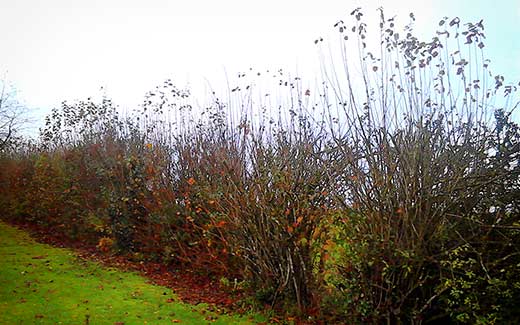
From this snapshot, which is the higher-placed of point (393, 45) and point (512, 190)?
point (393, 45)

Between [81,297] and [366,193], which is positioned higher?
[366,193]

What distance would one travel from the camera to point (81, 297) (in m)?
6.74

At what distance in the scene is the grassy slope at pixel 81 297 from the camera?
586 centimetres

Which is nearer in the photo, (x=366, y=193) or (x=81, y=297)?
(x=366, y=193)

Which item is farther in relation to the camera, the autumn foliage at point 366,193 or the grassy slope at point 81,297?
the grassy slope at point 81,297

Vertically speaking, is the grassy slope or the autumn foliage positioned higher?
the autumn foliage

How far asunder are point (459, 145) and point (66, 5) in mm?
8444

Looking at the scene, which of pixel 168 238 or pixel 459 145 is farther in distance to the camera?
pixel 168 238

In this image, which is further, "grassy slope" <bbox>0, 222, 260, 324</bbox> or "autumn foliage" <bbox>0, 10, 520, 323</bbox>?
"grassy slope" <bbox>0, 222, 260, 324</bbox>

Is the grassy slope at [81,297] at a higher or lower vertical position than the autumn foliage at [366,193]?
lower

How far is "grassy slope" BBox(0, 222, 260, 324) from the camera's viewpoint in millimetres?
5863

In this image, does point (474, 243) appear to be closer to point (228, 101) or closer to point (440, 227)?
point (440, 227)

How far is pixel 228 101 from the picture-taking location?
27.1ft

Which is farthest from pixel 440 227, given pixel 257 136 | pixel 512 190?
pixel 257 136
